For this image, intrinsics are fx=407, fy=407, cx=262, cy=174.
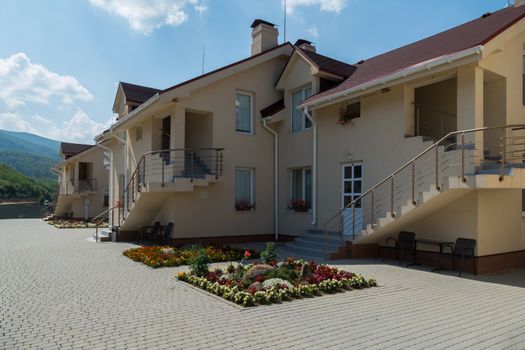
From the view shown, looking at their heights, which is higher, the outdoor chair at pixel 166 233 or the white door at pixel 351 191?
the white door at pixel 351 191

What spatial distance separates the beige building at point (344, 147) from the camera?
10438mm

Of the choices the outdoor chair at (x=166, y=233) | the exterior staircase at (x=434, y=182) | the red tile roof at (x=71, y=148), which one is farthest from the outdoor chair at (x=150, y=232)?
the red tile roof at (x=71, y=148)

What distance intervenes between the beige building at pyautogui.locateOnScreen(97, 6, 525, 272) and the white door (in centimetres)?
4

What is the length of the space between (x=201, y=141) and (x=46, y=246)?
7.06 meters

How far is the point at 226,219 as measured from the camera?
51.9 feet

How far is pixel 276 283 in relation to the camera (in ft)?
25.6

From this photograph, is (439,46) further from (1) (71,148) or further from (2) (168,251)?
(1) (71,148)

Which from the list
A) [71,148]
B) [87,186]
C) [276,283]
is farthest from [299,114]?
[71,148]

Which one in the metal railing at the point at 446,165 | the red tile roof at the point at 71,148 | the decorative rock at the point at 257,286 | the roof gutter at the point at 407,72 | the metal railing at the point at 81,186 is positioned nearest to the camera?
the decorative rock at the point at 257,286

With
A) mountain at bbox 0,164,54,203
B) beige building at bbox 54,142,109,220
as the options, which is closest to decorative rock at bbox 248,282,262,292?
beige building at bbox 54,142,109,220

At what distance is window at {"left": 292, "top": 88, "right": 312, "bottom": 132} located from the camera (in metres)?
15.9

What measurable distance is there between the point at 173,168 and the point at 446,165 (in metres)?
9.18

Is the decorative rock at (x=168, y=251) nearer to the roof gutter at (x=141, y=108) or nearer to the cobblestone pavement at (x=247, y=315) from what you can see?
the cobblestone pavement at (x=247, y=315)

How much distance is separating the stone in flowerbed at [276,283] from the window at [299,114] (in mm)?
7822
